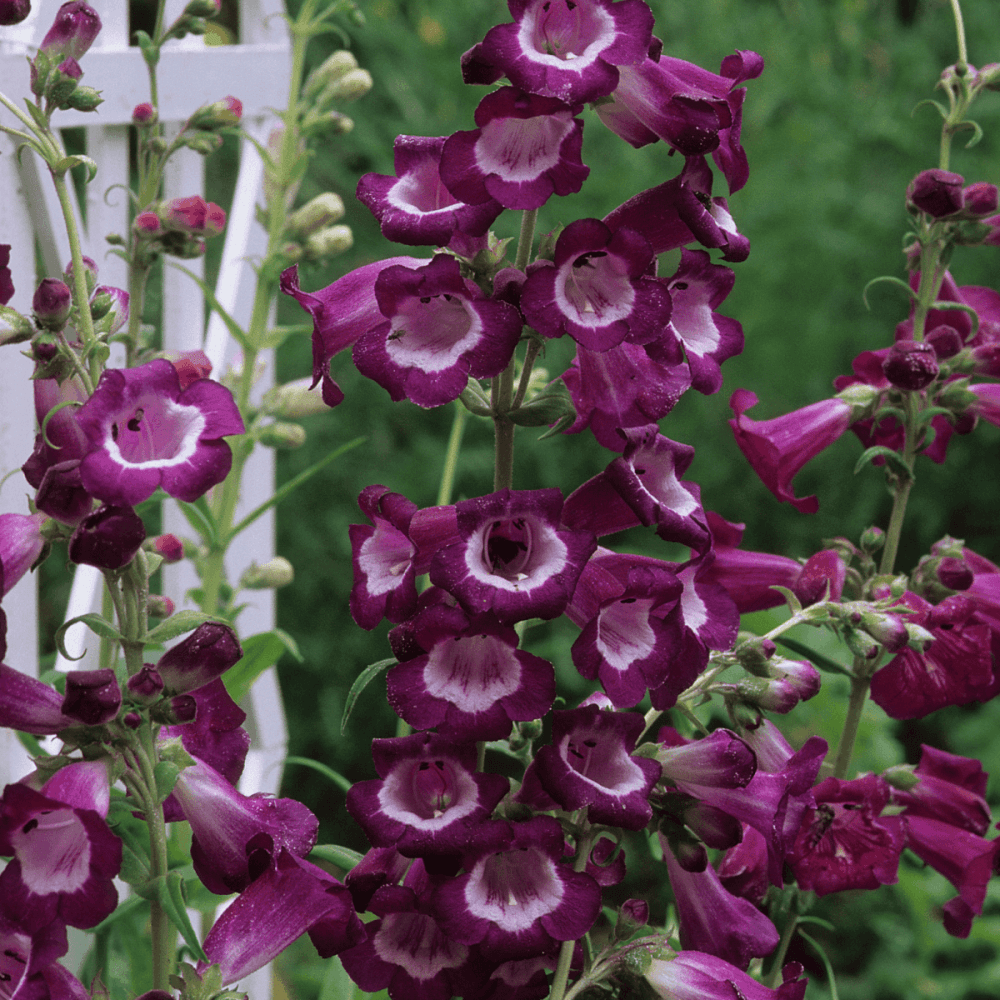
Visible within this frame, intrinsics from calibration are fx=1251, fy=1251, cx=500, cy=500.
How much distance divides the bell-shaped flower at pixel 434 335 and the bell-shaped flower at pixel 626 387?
1.9 inches

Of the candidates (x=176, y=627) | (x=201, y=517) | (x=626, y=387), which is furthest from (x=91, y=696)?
(x=201, y=517)

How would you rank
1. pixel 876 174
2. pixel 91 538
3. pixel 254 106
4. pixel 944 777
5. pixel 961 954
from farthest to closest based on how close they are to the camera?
1. pixel 876 174
2. pixel 961 954
3. pixel 254 106
4. pixel 944 777
5. pixel 91 538

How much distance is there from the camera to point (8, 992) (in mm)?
602

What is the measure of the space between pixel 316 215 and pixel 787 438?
1.72 ft

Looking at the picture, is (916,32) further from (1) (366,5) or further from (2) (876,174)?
(1) (366,5)

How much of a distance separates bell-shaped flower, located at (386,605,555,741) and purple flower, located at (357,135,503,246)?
0.57 ft

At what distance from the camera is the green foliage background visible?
A: 2111mm

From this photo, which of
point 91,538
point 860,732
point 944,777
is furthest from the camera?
point 860,732

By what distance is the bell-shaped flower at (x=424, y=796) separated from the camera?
0.59 meters

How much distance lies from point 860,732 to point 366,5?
161cm

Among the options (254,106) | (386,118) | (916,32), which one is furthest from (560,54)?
(916,32)

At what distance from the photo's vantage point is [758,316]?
90.5 inches

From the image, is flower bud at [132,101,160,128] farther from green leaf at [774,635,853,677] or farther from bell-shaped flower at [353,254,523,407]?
green leaf at [774,635,853,677]

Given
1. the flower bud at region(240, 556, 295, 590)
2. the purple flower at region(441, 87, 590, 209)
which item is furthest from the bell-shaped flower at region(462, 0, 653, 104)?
the flower bud at region(240, 556, 295, 590)
